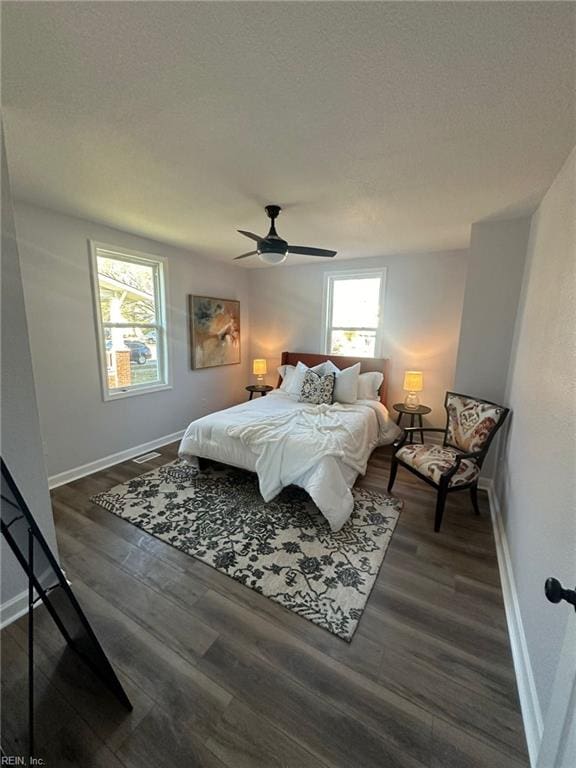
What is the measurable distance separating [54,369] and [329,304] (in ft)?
11.5

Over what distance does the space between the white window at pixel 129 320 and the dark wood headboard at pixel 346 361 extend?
191 cm

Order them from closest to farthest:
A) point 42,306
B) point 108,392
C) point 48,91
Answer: point 48,91 → point 42,306 → point 108,392

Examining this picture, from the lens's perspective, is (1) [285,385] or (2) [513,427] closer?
(2) [513,427]

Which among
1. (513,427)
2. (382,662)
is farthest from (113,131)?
(513,427)

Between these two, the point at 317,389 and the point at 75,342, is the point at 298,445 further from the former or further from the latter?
the point at 75,342

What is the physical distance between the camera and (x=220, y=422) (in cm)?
297

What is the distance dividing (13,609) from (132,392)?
2260 mm

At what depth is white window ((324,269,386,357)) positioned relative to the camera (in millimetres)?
4270

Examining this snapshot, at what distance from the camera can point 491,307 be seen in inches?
111

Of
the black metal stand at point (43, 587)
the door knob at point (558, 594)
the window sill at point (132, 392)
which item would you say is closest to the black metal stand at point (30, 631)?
the black metal stand at point (43, 587)

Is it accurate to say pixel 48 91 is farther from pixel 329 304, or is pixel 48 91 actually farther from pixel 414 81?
pixel 329 304

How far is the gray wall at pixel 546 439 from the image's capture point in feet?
3.82

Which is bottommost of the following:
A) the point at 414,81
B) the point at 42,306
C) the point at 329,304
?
the point at 42,306

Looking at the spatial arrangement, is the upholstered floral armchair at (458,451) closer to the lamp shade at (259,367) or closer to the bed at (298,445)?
the bed at (298,445)
